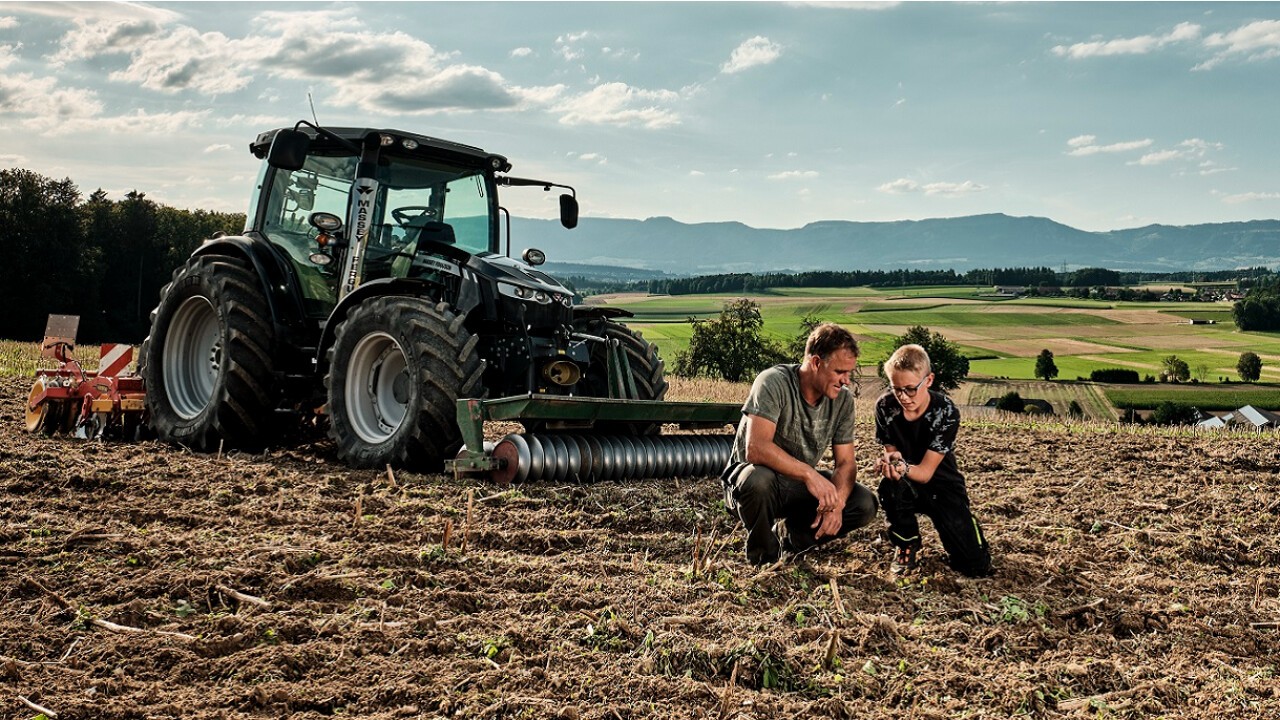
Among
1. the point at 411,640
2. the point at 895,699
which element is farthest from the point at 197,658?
the point at 895,699

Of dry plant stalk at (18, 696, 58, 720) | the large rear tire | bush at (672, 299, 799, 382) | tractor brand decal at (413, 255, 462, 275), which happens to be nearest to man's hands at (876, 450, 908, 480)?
dry plant stalk at (18, 696, 58, 720)

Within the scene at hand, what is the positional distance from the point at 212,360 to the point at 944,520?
6.33m

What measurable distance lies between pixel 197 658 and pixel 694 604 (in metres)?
1.95

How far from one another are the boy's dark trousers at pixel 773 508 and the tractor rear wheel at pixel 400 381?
2.34m

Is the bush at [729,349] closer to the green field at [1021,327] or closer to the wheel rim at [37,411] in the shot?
the green field at [1021,327]

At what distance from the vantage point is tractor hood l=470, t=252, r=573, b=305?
7.72m

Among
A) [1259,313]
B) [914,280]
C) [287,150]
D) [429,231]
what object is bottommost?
[1259,313]

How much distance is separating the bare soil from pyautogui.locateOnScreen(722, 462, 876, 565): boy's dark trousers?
0.12m

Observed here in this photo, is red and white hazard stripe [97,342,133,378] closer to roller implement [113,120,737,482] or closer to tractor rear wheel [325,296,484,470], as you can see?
roller implement [113,120,737,482]

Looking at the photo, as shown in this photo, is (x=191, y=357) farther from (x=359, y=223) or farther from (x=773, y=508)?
(x=773, y=508)

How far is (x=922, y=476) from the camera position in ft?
17.0

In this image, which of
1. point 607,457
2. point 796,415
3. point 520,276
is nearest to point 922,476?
point 796,415

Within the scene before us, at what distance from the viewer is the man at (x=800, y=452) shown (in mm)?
5012

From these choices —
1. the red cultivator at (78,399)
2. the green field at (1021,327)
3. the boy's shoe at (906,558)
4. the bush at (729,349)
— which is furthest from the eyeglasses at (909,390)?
the green field at (1021,327)
